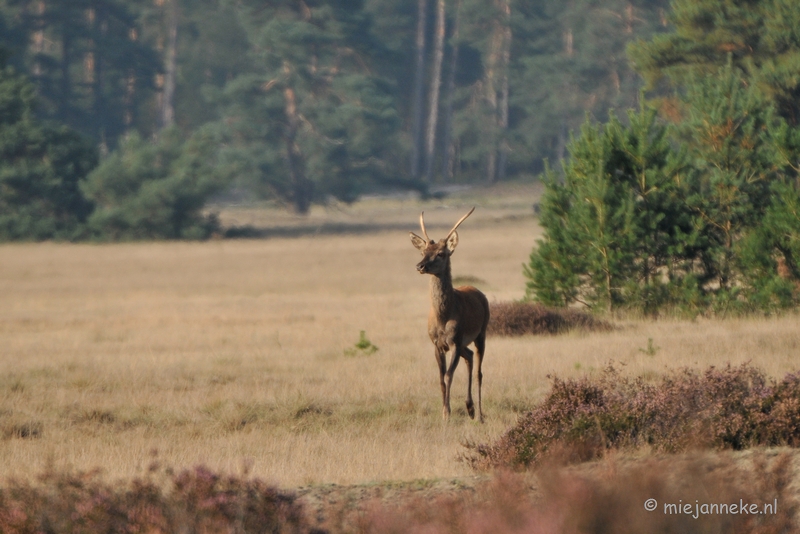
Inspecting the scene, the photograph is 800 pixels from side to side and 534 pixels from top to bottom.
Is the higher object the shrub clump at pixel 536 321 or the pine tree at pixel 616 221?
the pine tree at pixel 616 221

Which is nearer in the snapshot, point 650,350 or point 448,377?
point 448,377

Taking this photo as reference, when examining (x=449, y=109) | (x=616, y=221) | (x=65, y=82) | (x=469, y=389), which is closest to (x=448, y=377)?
(x=469, y=389)

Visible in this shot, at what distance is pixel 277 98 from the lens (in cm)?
5884

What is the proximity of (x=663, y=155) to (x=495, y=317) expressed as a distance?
4103mm

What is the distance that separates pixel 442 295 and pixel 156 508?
4.98 m

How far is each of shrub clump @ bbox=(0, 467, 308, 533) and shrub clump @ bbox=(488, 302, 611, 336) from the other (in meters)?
11.7

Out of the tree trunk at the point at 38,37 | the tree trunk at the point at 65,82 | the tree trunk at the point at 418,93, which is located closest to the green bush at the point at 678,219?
the tree trunk at the point at 38,37

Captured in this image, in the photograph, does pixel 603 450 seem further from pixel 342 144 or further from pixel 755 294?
pixel 342 144

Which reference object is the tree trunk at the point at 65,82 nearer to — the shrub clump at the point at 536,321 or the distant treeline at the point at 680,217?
A: the distant treeline at the point at 680,217

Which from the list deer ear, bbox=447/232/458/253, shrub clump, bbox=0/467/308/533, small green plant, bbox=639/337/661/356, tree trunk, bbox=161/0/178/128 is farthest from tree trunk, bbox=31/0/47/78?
shrub clump, bbox=0/467/308/533

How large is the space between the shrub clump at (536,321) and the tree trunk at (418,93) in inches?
2153

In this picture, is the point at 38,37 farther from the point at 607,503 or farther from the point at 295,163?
the point at 607,503

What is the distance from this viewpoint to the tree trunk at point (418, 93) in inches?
2864

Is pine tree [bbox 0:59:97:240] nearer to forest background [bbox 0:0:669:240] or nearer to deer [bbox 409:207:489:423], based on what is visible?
forest background [bbox 0:0:669:240]
